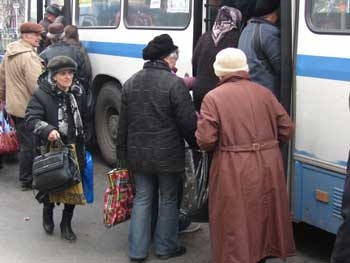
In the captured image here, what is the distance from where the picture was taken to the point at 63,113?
4.98 m

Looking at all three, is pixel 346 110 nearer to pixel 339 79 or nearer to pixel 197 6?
pixel 339 79

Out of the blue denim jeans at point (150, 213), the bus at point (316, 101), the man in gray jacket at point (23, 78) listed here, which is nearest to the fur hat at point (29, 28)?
the man in gray jacket at point (23, 78)

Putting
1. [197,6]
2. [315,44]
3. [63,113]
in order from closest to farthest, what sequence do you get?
[315,44], [63,113], [197,6]

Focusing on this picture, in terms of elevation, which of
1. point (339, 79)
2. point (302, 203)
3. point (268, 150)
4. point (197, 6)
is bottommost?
point (302, 203)

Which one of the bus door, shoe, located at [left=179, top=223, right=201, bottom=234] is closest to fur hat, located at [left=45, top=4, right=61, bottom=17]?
shoe, located at [left=179, top=223, right=201, bottom=234]

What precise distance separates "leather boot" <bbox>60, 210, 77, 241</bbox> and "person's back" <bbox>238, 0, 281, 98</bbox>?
6.14 ft

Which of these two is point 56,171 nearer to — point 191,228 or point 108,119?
point 191,228

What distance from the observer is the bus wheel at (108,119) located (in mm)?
6977

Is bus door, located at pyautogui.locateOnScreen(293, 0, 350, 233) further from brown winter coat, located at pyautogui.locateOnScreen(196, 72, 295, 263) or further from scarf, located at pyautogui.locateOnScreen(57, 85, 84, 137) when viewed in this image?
scarf, located at pyautogui.locateOnScreen(57, 85, 84, 137)

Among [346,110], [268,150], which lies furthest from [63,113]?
[346,110]

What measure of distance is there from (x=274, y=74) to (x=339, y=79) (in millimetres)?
592

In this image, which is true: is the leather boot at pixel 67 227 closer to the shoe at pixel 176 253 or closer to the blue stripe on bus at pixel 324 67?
the shoe at pixel 176 253

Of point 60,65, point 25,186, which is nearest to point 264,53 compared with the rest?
point 60,65

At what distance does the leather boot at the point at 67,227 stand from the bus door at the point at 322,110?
1.85 metres
